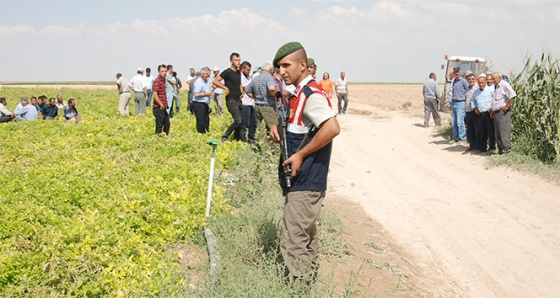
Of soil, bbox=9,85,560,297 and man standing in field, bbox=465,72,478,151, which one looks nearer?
soil, bbox=9,85,560,297

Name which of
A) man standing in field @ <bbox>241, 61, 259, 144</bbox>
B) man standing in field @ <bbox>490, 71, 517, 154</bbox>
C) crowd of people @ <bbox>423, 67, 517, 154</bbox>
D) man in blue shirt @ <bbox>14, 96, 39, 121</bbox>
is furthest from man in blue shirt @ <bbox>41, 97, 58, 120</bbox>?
man standing in field @ <bbox>490, 71, 517, 154</bbox>

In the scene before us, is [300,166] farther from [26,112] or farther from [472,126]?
→ [26,112]

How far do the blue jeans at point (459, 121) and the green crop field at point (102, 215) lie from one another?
20.9 ft

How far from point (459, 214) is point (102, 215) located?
539cm

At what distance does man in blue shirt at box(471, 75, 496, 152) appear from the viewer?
13.1m

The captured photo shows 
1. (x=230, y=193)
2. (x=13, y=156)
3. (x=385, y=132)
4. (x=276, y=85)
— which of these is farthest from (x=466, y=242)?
(x=385, y=132)

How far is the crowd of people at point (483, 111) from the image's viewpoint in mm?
12531

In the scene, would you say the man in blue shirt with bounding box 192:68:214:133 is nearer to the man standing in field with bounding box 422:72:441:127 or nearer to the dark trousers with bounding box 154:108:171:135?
the dark trousers with bounding box 154:108:171:135

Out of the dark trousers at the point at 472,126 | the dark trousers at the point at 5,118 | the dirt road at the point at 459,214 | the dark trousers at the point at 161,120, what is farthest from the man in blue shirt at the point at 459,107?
the dark trousers at the point at 5,118

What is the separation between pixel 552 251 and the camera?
24.7ft

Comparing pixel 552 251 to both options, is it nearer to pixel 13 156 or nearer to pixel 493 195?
pixel 493 195

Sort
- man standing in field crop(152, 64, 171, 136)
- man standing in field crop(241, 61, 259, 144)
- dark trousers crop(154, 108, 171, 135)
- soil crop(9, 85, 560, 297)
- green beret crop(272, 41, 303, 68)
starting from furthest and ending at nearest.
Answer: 1. dark trousers crop(154, 108, 171, 135)
2. man standing in field crop(152, 64, 171, 136)
3. man standing in field crop(241, 61, 259, 144)
4. soil crop(9, 85, 560, 297)
5. green beret crop(272, 41, 303, 68)

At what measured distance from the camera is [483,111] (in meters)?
13.2

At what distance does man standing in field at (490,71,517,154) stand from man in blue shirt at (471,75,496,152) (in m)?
0.38
